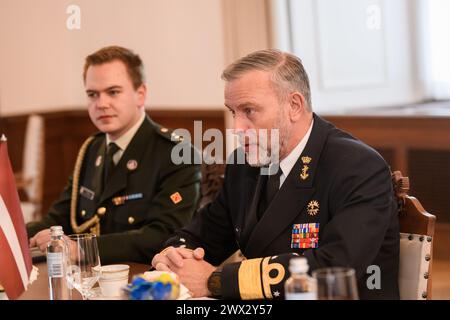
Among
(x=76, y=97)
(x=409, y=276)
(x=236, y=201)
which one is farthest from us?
(x=76, y=97)

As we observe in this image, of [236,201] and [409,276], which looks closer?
[409,276]

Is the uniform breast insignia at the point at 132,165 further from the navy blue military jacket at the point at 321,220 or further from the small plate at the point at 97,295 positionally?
the small plate at the point at 97,295

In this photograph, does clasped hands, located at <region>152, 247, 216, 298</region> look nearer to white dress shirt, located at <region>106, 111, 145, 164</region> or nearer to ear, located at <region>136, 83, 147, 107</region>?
white dress shirt, located at <region>106, 111, 145, 164</region>

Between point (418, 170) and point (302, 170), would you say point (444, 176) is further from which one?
point (302, 170)

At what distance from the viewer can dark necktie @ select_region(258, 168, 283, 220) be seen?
2740mm

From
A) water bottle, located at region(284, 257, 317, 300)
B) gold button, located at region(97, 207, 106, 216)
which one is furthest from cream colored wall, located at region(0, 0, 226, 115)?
water bottle, located at region(284, 257, 317, 300)

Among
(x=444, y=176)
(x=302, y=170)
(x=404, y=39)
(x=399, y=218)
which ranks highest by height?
(x=404, y=39)

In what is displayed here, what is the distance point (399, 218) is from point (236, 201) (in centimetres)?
61

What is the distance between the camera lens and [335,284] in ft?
5.35

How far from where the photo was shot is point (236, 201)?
2.95 m

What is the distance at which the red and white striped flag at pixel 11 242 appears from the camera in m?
2.56

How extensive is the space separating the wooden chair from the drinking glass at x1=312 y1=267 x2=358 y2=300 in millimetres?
906

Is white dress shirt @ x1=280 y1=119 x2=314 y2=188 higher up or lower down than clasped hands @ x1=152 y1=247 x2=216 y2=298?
higher up
